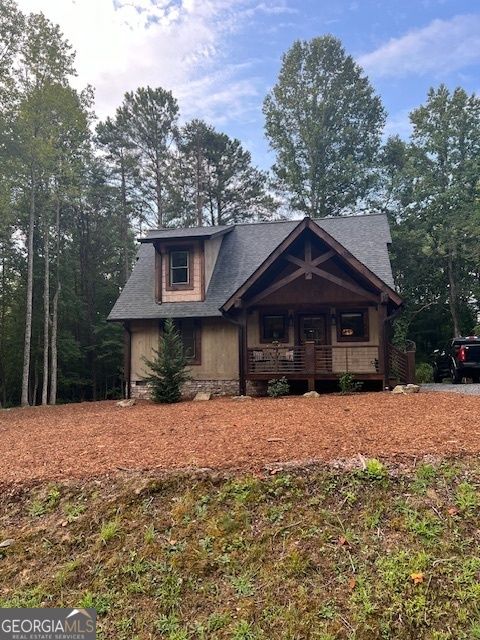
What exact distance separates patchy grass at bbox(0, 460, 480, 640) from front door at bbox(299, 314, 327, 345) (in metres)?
9.52

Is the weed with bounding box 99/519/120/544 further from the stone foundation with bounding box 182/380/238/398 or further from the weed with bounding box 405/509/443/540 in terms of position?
the stone foundation with bounding box 182/380/238/398

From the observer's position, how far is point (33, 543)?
13.6 feet

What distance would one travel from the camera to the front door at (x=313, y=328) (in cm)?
1421

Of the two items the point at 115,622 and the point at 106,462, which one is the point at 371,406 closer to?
the point at 106,462

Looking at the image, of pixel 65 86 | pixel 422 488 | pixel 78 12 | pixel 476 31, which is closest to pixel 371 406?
pixel 422 488

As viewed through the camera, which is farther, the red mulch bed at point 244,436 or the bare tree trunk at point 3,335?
the bare tree trunk at point 3,335

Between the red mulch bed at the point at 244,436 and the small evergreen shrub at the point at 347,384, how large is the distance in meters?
1.73

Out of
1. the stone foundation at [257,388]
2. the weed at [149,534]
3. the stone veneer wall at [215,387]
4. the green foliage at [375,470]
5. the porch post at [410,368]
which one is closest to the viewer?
the weed at [149,534]

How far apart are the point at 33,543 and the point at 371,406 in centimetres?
672

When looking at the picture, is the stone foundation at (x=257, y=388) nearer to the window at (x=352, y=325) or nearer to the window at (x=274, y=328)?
the window at (x=274, y=328)

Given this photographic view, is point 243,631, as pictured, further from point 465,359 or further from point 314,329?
point 465,359

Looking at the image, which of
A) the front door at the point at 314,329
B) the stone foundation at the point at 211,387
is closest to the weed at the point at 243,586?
the stone foundation at the point at 211,387

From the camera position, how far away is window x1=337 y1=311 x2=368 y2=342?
13.9 m

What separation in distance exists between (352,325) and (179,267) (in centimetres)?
652
